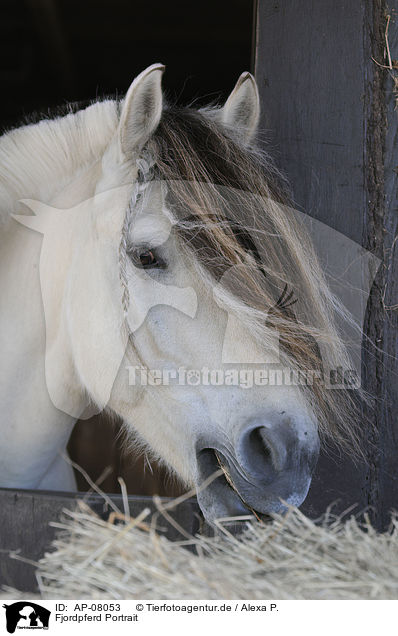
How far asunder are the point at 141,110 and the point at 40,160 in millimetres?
364

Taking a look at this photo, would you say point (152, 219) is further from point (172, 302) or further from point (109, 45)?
point (109, 45)

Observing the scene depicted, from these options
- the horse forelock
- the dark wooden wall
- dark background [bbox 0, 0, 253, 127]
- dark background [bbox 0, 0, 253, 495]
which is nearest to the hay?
the horse forelock

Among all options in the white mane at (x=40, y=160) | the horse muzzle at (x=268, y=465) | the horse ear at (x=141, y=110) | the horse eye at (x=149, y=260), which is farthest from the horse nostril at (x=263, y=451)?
the white mane at (x=40, y=160)

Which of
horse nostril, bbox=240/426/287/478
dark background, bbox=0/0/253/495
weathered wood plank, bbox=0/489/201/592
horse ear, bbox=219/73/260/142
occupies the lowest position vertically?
weathered wood plank, bbox=0/489/201/592

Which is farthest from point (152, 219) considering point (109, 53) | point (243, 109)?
point (109, 53)

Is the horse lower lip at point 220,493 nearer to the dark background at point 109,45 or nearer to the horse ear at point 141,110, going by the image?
the horse ear at point 141,110

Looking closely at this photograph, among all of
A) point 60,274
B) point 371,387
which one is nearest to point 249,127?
point 60,274

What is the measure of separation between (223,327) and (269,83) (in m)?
0.77

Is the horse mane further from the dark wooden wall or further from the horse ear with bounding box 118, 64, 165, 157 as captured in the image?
the dark wooden wall

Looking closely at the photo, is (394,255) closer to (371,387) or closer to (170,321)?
(371,387)

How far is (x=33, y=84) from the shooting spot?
518 cm

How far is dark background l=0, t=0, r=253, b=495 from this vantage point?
3.88m

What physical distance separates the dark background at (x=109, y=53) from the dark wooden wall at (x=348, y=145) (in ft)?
6.06
